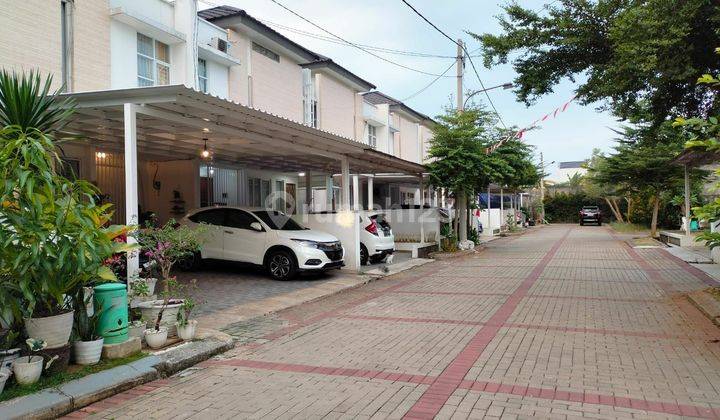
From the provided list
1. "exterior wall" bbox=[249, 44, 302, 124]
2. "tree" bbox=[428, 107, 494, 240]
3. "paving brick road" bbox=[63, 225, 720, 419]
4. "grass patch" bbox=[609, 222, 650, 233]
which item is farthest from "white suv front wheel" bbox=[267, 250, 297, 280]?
"grass patch" bbox=[609, 222, 650, 233]

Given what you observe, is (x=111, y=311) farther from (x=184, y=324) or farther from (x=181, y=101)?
(x=181, y=101)

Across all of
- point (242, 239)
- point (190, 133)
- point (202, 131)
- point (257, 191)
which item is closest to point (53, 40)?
point (190, 133)

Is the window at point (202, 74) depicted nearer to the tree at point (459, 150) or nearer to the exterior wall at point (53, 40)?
the exterior wall at point (53, 40)

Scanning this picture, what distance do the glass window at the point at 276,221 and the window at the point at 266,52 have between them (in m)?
7.61

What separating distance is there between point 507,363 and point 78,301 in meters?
4.50

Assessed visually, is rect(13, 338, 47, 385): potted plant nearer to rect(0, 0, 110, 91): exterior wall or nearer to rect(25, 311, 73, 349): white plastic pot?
rect(25, 311, 73, 349): white plastic pot

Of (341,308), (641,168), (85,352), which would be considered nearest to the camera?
(85,352)

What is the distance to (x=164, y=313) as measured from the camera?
6.28 m

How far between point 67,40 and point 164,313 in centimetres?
772

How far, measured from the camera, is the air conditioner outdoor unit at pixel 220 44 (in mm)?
15070

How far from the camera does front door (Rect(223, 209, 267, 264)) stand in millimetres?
11633

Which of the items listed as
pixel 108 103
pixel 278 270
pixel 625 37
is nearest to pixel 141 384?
pixel 108 103

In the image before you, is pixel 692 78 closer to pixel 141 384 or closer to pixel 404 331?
pixel 404 331

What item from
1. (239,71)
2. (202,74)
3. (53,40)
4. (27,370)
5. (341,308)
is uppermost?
(239,71)
